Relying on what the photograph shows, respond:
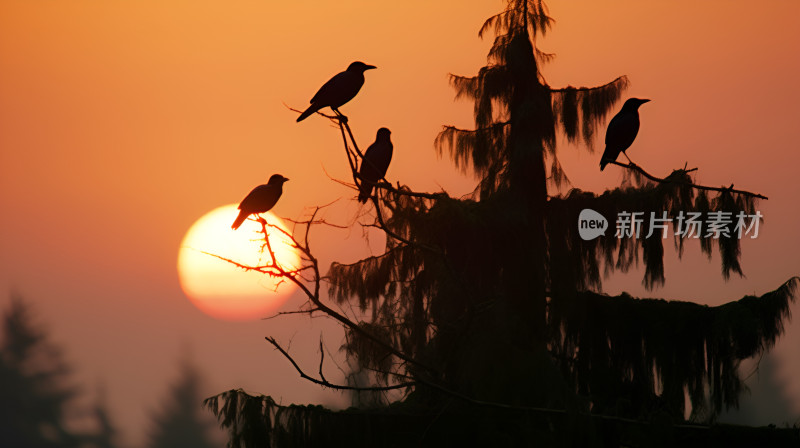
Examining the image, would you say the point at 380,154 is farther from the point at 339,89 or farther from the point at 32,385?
the point at 32,385

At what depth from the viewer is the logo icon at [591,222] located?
32.1ft

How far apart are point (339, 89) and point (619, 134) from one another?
3.03 metres

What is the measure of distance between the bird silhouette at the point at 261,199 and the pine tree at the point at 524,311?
36.2 inches

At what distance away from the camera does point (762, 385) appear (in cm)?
5131

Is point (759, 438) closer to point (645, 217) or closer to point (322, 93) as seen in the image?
point (645, 217)

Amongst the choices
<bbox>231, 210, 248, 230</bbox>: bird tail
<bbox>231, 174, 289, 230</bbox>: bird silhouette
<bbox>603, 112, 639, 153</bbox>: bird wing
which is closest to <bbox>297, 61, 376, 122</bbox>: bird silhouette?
<bbox>231, 174, 289, 230</bbox>: bird silhouette

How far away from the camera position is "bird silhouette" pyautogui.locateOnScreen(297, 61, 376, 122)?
30.9 ft

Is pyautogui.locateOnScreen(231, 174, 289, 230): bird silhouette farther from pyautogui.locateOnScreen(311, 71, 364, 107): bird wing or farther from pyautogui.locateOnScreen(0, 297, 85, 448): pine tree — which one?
pyautogui.locateOnScreen(0, 297, 85, 448): pine tree

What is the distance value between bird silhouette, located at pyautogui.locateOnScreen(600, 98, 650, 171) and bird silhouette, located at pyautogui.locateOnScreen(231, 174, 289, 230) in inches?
133

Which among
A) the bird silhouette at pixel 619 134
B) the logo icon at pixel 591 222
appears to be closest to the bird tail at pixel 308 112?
the logo icon at pixel 591 222

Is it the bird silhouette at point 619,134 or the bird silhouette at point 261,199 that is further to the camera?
Answer: the bird silhouette at point 619,134

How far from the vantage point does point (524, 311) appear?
368 inches

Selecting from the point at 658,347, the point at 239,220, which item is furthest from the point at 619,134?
the point at 239,220

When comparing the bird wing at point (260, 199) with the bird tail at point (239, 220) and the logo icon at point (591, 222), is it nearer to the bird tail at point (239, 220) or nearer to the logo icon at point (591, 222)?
the bird tail at point (239, 220)
